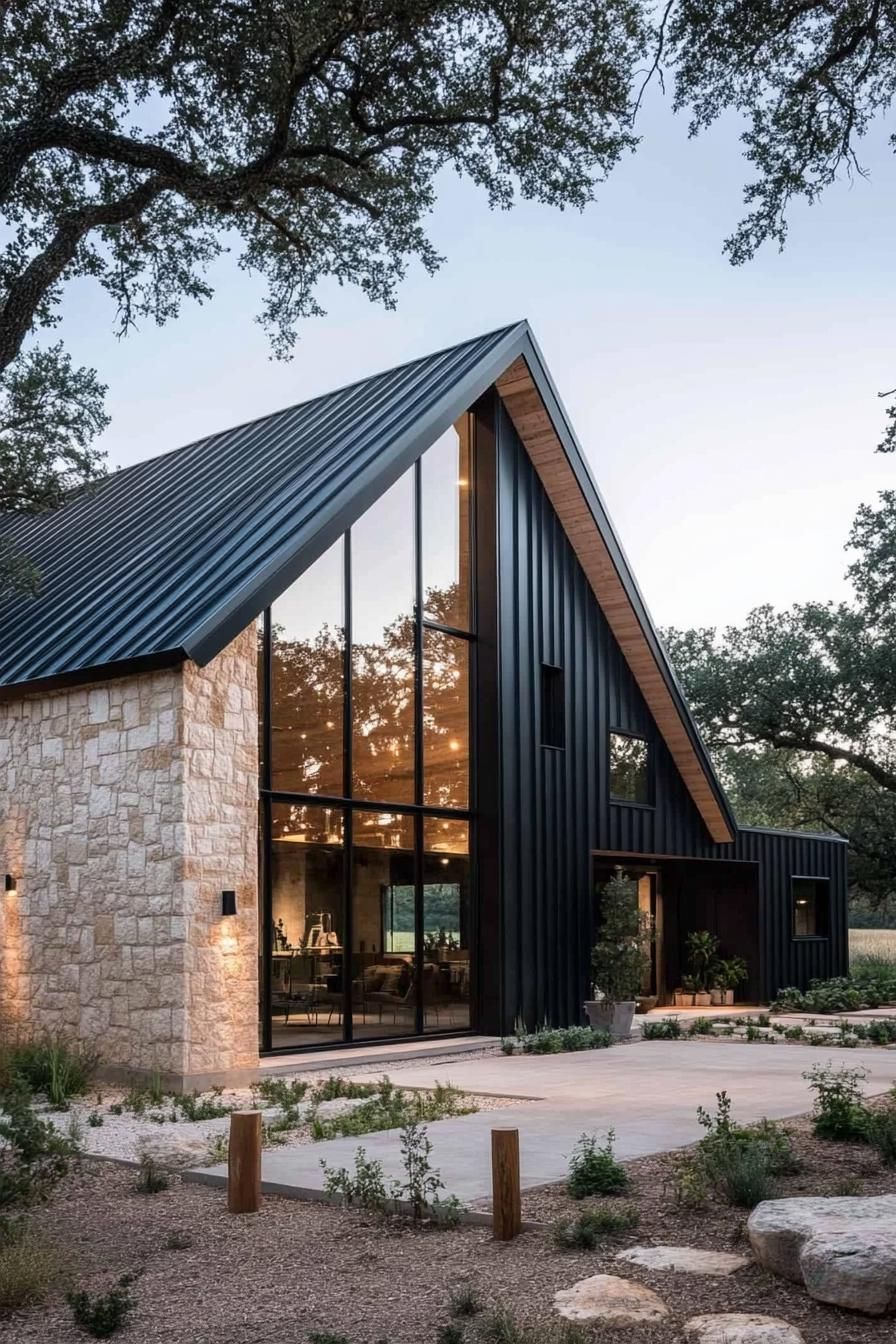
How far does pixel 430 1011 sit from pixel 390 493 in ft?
19.2

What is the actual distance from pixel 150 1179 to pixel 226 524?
26.0 feet

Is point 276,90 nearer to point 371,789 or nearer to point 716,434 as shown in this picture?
point 371,789

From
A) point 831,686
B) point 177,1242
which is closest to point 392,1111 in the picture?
point 177,1242

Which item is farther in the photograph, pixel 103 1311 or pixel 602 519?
pixel 602 519

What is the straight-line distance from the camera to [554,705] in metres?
17.5

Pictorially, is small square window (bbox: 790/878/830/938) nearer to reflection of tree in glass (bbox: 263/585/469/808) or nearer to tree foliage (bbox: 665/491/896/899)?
tree foliage (bbox: 665/491/896/899)

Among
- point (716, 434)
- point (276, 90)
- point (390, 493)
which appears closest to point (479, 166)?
point (276, 90)

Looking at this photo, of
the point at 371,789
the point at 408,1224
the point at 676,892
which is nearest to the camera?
the point at 408,1224

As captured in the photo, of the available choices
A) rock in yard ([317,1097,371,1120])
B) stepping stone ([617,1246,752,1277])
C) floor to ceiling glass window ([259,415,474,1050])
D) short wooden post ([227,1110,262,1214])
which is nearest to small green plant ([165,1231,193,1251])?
short wooden post ([227,1110,262,1214])

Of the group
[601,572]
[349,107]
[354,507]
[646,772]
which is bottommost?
[646,772]

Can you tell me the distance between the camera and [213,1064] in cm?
1160

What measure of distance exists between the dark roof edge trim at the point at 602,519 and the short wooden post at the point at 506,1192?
466 inches

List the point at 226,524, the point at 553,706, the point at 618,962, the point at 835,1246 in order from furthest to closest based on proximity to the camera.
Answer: the point at 553,706 < the point at 618,962 < the point at 226,524 < the point at 835,1246

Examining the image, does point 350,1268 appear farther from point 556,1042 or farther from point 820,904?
point 820,904
